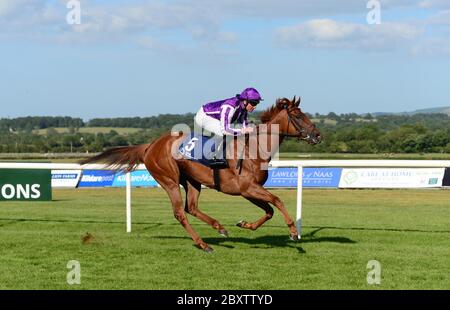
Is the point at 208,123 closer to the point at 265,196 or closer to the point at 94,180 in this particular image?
the point at 265,196

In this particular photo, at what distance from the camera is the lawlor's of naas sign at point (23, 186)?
9.38 metres

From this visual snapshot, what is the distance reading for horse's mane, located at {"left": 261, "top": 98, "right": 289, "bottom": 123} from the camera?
7.32 metres

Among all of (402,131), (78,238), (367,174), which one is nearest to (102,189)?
(367,174)

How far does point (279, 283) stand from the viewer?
550 cm

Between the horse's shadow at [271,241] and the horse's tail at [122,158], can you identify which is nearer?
the horse's shadow at [271,241]

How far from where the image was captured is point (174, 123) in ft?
99.9

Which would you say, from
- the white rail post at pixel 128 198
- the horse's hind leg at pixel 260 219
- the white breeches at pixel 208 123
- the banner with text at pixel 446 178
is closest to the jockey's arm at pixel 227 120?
the white breeches at pixel 208 123

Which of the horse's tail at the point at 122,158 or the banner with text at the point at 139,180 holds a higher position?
the horse's tail at the point at 122,158

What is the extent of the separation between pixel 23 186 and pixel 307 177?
18.5 meters

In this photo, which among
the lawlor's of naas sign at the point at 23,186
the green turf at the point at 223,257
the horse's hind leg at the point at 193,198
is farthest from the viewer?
the lawlor's of naas sign at the point at 23,186

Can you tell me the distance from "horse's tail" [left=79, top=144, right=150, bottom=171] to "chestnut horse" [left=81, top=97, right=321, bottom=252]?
28 cm

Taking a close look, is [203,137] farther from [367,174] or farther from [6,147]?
[6,147]

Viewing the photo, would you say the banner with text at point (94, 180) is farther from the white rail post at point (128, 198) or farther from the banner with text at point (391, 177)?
the white rail post at point (128, 198)

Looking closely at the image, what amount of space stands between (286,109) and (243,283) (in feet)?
7.90
